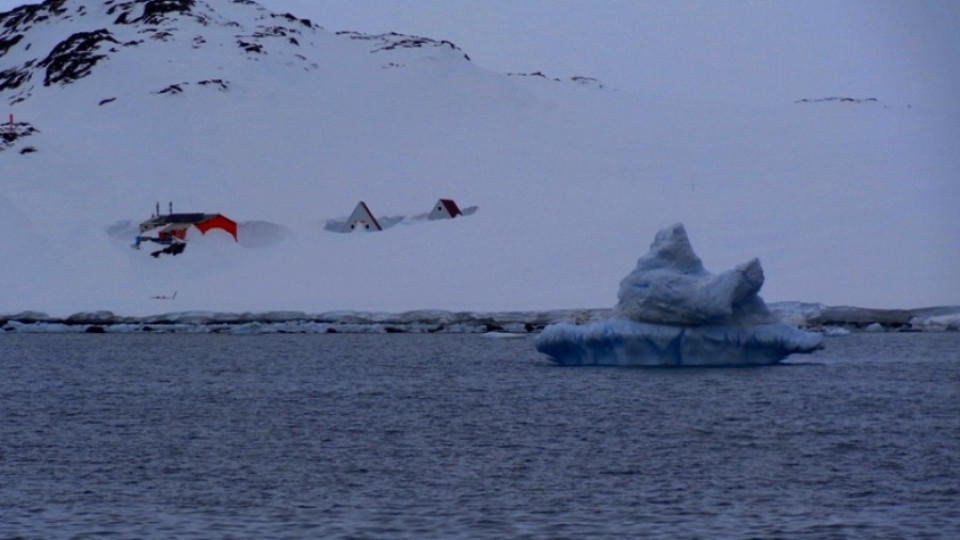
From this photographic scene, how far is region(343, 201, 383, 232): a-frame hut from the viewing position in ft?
258

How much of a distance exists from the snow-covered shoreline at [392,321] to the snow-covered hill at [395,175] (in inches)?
85.6

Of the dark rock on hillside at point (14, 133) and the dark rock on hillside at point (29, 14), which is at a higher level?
the dark rock on hillside at point (29, 14)

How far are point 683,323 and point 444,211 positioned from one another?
45275 millimetres

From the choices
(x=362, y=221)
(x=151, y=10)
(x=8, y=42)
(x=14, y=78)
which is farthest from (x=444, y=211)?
(x=8, y=42)

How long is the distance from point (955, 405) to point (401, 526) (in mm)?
16334

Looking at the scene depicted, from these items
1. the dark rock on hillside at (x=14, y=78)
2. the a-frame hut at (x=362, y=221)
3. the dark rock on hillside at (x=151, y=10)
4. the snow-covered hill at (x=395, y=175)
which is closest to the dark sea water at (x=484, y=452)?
the snow-covered hill at (x=395, y=175)

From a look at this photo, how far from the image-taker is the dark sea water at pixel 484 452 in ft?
57.2

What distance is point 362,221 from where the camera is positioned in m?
Answer: 78.8

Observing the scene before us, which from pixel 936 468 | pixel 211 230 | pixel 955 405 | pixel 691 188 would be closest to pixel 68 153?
pixel 211 230

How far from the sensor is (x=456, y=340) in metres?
57.0

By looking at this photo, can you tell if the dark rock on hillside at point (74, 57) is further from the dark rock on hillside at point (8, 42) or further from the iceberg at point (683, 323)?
the iceberg at point (683, 323)

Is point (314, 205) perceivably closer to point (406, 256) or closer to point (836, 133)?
point (406, 256)

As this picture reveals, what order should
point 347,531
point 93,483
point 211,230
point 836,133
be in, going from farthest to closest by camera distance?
point 836,133 < point 211,230 < point 93,483 < point 347,531

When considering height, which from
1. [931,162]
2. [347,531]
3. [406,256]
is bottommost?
[347,531]
